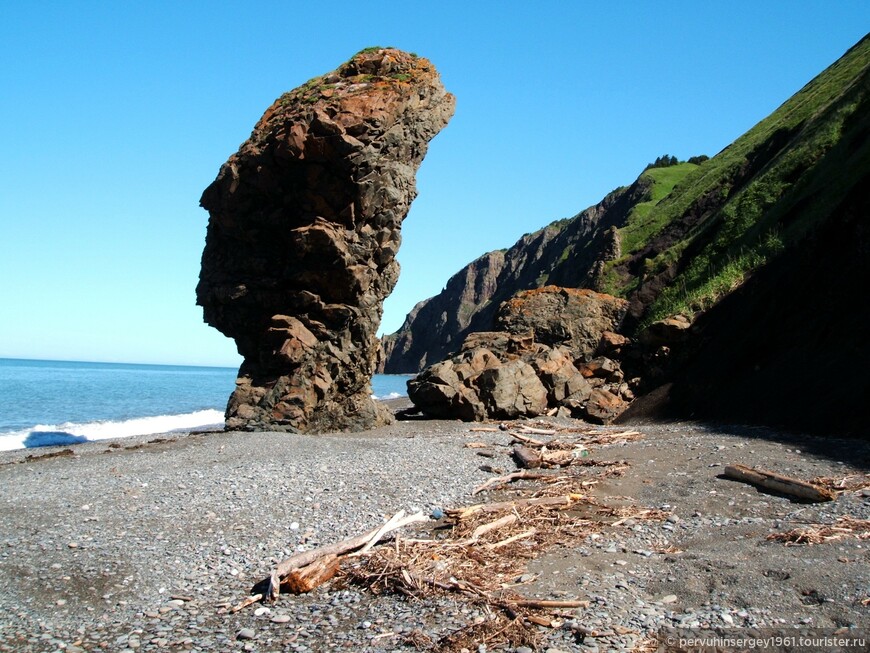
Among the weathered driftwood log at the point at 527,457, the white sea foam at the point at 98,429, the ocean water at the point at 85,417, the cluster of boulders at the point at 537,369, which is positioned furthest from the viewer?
the ocean water at the point at 85,417

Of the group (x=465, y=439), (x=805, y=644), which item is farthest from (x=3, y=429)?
(x=805, y=644)

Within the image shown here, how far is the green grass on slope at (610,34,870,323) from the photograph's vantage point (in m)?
24.7

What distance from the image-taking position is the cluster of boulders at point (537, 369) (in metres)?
22.5

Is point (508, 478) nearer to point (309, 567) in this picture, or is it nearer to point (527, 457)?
point (527, 457)

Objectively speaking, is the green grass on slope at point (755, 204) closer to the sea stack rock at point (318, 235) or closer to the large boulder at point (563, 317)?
the large boulder at point (563, 317)

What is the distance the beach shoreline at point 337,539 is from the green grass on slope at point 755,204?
13.0m

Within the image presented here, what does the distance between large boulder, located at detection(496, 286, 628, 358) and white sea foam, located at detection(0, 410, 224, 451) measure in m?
16.2

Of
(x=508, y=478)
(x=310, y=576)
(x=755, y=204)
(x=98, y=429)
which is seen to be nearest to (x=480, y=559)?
(x=310, y=576)

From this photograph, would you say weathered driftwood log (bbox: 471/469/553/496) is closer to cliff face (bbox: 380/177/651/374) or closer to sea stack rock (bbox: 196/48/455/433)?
sea stack rock (bbox: 196/48/455/433)

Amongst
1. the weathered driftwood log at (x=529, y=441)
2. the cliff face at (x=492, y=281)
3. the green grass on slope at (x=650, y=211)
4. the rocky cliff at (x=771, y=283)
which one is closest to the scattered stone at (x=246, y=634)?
the weathered driftwood log at (x=529, y=441)

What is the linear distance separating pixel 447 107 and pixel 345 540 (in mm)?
17681

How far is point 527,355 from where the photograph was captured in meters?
26.9

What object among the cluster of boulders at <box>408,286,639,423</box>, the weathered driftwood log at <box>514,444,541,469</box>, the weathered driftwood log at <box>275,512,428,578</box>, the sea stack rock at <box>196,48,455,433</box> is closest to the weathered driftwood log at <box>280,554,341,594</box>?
the weathered driftwood log at <box>275,512,428,578</box>

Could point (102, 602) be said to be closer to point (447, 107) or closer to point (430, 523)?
point (430, 523)
